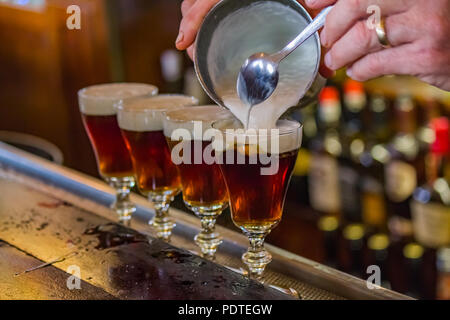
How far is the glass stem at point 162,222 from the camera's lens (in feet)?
4.88

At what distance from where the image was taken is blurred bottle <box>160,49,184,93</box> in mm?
3756

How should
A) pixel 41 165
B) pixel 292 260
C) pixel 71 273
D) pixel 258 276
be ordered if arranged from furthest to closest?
pixel 41 165, pixel 292 260, pixel 258 276, pixel 71 273

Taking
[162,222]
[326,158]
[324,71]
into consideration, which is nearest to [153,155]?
[162,222]

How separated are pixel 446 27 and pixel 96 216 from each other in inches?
32.5

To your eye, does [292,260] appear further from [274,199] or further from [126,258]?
[126,258]

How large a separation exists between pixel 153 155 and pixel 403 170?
54.8 inches

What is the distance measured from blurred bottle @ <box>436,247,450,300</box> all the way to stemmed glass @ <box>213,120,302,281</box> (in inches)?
53.9

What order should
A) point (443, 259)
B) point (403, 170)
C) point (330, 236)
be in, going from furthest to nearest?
1. point (330, 236)
2. point (403, 170)
3. point (443, 259)

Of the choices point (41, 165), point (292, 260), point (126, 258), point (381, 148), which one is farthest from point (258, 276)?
point (381, 148)

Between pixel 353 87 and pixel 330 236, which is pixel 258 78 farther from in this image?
pixel 330 236

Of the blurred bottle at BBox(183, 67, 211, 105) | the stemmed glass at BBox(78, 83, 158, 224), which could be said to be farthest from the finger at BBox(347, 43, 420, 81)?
the blurred bottle at BBox(183, 67, 211, 105)

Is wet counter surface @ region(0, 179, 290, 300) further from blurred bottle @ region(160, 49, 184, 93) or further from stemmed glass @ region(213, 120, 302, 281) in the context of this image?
blurred bottle @ region(160, 49, 184, 93)

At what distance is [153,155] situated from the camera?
4.88 feet

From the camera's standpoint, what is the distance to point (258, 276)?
49.1 inches
